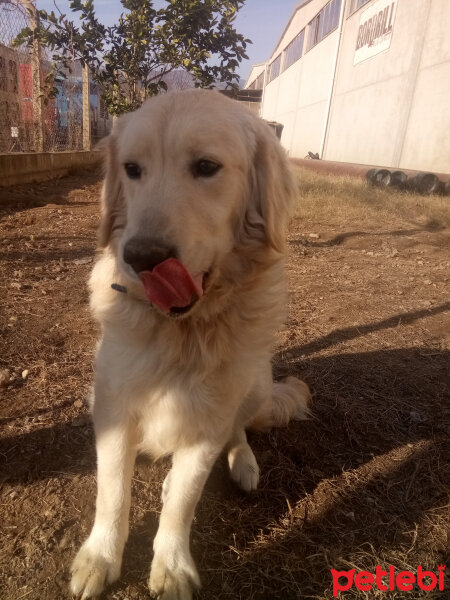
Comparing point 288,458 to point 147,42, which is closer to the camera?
point 288,458

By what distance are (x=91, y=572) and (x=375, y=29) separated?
56.3 ft

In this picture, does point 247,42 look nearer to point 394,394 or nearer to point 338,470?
point 394,394

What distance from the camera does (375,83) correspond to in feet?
45.8

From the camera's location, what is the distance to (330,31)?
19.0 meters

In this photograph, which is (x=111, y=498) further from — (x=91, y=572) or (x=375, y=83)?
(x=375, y=83)

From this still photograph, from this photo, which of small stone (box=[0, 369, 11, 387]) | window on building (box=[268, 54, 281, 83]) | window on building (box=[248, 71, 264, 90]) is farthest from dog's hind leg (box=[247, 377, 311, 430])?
window on building (box=[248, 71, 264, 90])

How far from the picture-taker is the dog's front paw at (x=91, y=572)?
144 centimetres

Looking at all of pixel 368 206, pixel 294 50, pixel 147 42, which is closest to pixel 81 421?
pixel 147 42

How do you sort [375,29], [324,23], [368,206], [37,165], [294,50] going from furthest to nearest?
[294,50] → [324,23] → [375,29] → [368,206] → [37,165]

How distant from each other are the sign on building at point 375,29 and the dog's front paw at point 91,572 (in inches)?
616

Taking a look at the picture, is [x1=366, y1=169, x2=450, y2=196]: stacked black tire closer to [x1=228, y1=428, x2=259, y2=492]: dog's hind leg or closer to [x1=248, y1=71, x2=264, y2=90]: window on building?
[x1=228, y1=428, x2=259, y2=492]: dog's hind leg

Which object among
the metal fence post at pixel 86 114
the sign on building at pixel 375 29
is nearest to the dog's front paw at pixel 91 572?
the metal fence post at pixel 86 114

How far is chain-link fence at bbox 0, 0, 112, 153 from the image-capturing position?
5.93 meters

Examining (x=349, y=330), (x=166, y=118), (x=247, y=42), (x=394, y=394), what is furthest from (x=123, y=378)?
(x=247, y=42)
